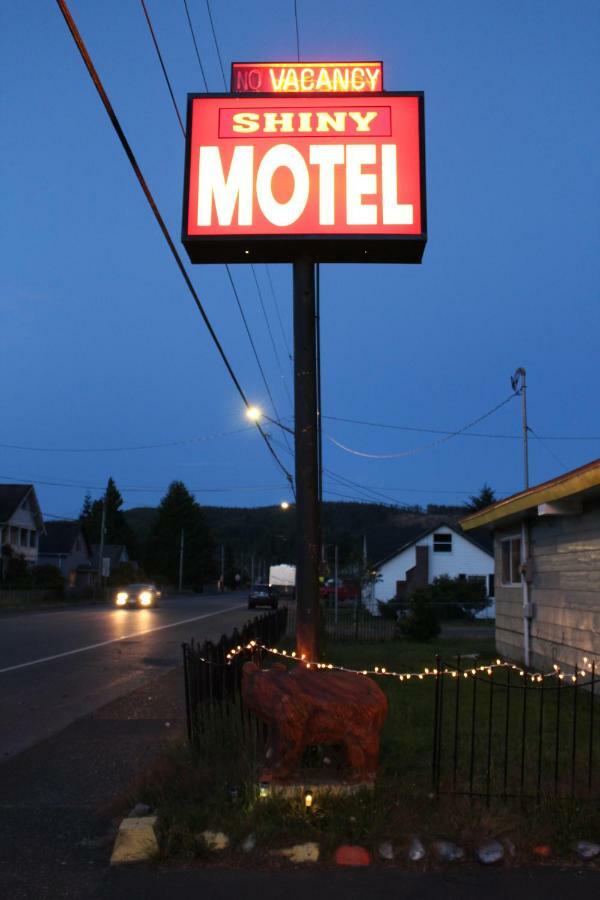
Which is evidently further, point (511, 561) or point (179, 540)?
point (179, 540)

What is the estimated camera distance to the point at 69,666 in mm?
16297

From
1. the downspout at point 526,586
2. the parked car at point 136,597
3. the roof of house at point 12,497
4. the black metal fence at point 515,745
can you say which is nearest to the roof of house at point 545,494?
the downspout at point 526,586

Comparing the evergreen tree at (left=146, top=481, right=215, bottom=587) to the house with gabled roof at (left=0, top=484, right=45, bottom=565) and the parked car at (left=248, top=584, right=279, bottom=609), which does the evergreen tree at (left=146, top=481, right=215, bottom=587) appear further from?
the parked car at (left=248, top=584, right=279, bottom=609)

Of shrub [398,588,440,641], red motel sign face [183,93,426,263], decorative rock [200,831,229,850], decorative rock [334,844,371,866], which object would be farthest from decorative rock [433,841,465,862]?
shrub [398,588,440,641]

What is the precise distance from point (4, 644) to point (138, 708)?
11.0m

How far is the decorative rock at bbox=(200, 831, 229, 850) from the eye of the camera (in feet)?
16.9

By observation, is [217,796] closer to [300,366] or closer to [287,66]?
[300,366]

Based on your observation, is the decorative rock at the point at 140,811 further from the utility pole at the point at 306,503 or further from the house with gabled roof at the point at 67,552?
the house with gabled roof at the point at 67,552

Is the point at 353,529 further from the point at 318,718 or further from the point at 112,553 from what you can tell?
the point at 318,718

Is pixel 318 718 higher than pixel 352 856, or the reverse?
pixel 318 718

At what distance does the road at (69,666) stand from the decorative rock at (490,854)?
5.16 metres

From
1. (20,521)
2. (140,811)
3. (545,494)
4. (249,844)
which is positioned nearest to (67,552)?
(20,521)

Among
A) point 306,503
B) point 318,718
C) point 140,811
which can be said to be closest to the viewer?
point 140,811

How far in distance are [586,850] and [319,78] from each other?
8533 millimetres
